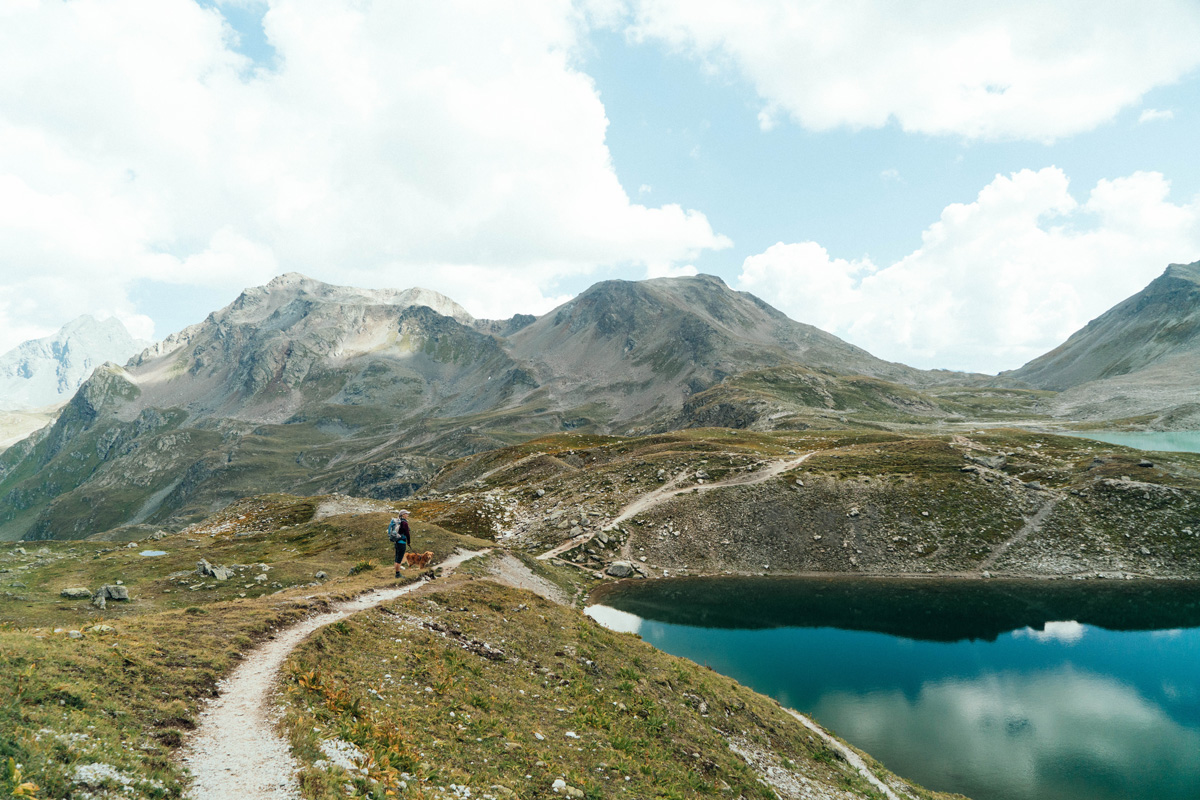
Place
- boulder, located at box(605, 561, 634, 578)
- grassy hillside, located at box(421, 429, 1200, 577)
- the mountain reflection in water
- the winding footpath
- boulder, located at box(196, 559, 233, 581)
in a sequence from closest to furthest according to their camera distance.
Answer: boulder, located at box(196, 559, 233, 581) < the mountain reflection in water < boulder, located at box(605, 561, 634, 578) < grassy hillside, located at box(421, 429, 1200, 577) < the winding footpath

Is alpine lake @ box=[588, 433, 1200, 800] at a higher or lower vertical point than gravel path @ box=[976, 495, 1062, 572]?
lower

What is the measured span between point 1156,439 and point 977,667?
169222 mm

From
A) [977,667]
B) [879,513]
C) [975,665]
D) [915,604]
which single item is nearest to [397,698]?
[977,667]

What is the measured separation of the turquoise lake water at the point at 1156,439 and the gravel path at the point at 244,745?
7184 inches

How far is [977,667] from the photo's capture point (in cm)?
4428

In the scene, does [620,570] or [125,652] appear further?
[620,570]

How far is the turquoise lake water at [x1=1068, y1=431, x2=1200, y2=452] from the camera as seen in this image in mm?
137000

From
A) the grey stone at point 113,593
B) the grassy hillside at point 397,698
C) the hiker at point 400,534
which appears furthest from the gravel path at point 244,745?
the grey stone at point 113,593

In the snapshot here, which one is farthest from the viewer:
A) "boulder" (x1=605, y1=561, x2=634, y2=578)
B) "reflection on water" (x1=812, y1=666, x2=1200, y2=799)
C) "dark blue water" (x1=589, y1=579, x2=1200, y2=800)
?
"boulder" (x1=605, y1=561, x2=634, y2=578)

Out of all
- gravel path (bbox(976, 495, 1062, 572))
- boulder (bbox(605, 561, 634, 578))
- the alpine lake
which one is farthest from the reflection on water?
boulder (bbox(605, 561, 634, 578))

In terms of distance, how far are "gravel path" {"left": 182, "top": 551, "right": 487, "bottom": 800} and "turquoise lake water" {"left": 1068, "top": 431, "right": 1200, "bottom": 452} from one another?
18248 centimetres

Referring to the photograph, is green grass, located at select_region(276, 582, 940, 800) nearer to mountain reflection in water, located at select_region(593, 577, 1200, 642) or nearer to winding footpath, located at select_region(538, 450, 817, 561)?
mountain reflection in water, located at select_region(593, 577, 1200, 642)

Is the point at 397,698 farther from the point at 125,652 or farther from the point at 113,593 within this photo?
the point at 113,593

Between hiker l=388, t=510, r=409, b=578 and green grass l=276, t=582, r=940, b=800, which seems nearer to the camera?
green grass l=276, t=582, r=940, b=800
